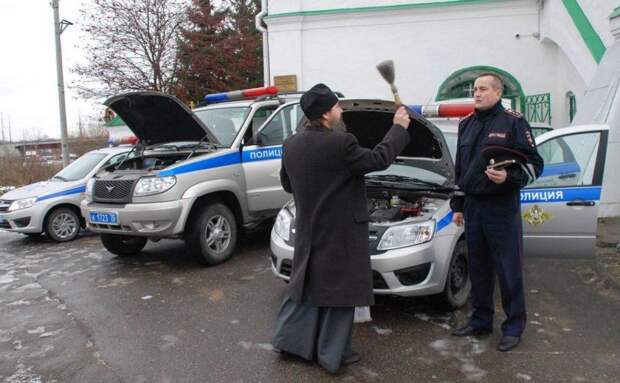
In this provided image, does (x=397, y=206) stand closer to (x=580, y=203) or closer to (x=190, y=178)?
(x=580, y=203)

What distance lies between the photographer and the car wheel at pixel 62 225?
343 inches

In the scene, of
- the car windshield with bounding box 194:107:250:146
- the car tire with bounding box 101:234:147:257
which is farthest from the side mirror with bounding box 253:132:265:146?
the car tire with bounding box 101:234:147:257

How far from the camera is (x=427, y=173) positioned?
5.15 m

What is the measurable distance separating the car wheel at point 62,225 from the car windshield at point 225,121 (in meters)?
3.25

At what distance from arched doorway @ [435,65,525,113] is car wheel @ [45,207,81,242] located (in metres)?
8.54

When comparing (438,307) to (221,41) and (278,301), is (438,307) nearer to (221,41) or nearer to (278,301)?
(278,301)

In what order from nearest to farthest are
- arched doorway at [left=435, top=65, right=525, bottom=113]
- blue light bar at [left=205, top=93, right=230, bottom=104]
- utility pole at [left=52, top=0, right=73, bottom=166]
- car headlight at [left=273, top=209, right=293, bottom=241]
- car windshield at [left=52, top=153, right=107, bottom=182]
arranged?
car headlight at [left=273, top=209, right=293, bottom=241]
blue light bar at [left=205, top=93, right=230, bottom=104]
car windshield at [left=52, top=153, right=107, bottom=182]
arched doorway at [left=435, top=65, right=525, bottom=113]
utility pole at [left=52, top=0, right=73, bottom=166]

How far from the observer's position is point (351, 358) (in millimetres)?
3746

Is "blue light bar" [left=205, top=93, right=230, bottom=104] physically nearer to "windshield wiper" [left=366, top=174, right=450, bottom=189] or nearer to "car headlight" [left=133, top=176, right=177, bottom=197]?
"car headlight" [left=133, top=176, right=177, bottom=197]

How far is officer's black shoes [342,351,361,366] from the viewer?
370 cm

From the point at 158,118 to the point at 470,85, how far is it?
348 inches

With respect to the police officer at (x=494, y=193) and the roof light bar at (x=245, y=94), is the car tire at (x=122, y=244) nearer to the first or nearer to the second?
the roof light bar at (x=245, y=94)

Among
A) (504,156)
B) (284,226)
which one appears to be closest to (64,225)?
(284,226)

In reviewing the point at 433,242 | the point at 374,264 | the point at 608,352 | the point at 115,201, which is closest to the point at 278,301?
the point at 374,264
